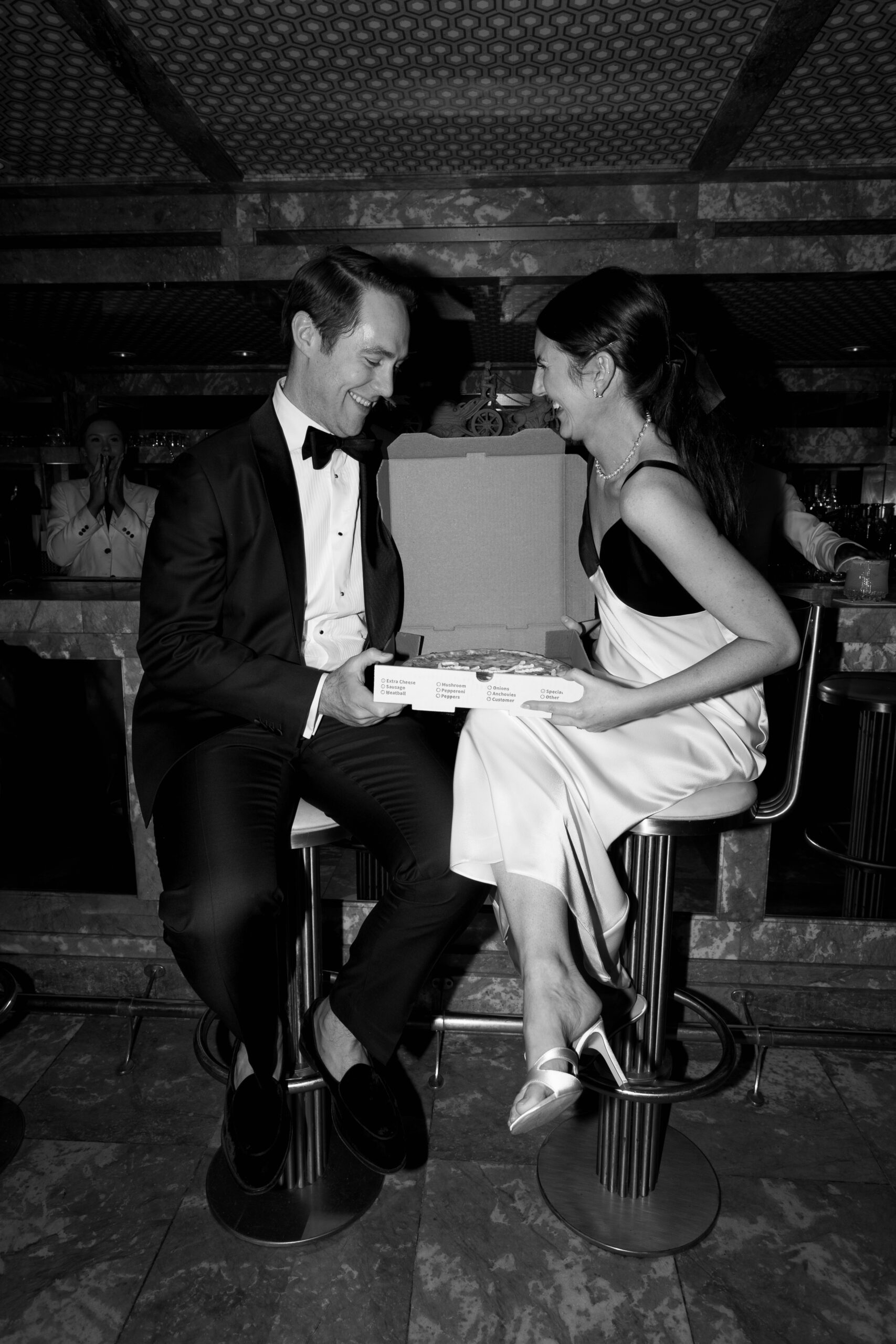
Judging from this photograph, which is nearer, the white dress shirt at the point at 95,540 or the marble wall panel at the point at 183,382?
the white dress shirt at the point at 95,540

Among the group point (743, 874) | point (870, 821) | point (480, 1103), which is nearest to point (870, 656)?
point (870, 821)

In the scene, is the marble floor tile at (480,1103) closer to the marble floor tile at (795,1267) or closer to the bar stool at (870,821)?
the marble floor tile at (795,1267)

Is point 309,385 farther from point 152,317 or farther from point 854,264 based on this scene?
point 152,317

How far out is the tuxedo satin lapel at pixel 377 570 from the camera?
181 centimetres

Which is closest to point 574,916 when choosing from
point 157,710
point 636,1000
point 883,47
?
point 636,1000

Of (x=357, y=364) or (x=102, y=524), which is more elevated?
(x=357, y=364)

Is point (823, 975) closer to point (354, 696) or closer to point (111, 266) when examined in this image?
point (354, 696)

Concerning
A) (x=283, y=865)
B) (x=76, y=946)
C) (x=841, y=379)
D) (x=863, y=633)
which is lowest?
(x=76, y=946)

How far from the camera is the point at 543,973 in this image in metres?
1.30

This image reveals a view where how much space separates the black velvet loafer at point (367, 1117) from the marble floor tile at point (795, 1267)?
56 centimetres

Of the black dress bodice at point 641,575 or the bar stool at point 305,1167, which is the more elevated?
the black dress bodice at point 641,575

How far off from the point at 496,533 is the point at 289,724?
0.54 meters

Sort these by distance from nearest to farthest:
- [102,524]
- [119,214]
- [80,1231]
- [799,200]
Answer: [80,1231] → [799,200] → [119,214] → [102,524]

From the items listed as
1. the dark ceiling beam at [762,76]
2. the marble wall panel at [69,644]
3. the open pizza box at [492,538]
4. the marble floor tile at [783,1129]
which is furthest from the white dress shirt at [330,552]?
the dark ceiling beam at [762,76]
